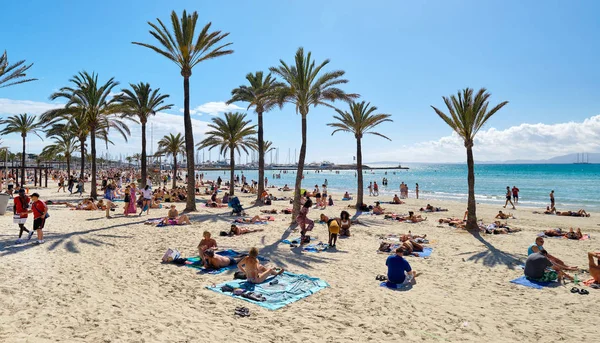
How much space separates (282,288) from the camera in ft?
22.1

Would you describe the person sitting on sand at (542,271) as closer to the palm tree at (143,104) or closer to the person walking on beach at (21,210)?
the person walking on beach at (21,210)

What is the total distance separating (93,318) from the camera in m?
5.13

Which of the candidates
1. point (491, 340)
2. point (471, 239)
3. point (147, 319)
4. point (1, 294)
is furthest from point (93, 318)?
point (471, 239)

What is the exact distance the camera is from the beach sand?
16.2ft

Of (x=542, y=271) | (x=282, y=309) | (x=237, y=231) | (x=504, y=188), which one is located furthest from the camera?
(x=504, y=188)

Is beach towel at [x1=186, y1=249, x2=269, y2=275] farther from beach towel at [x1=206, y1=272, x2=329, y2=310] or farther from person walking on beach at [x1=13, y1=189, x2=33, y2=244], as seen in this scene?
person walking on beach at [x1=13, y1=189, x2=33, y2=244]

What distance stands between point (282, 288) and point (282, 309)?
92 cm

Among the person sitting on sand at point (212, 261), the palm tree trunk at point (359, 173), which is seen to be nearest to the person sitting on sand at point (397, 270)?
the person sitting on sand at point (212, 261)

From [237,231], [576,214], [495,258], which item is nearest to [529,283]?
[495,258]

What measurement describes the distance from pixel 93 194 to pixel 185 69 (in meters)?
12.1

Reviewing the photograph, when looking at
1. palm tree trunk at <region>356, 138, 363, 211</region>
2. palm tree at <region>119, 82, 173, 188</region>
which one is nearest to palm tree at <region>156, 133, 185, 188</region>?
palm tree at <region>119, 82, 173, 188</region>

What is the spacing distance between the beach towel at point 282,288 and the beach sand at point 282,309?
0.20 metres

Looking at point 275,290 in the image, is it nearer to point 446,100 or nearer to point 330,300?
point 330,300

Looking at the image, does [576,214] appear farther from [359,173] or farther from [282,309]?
[282,309]
